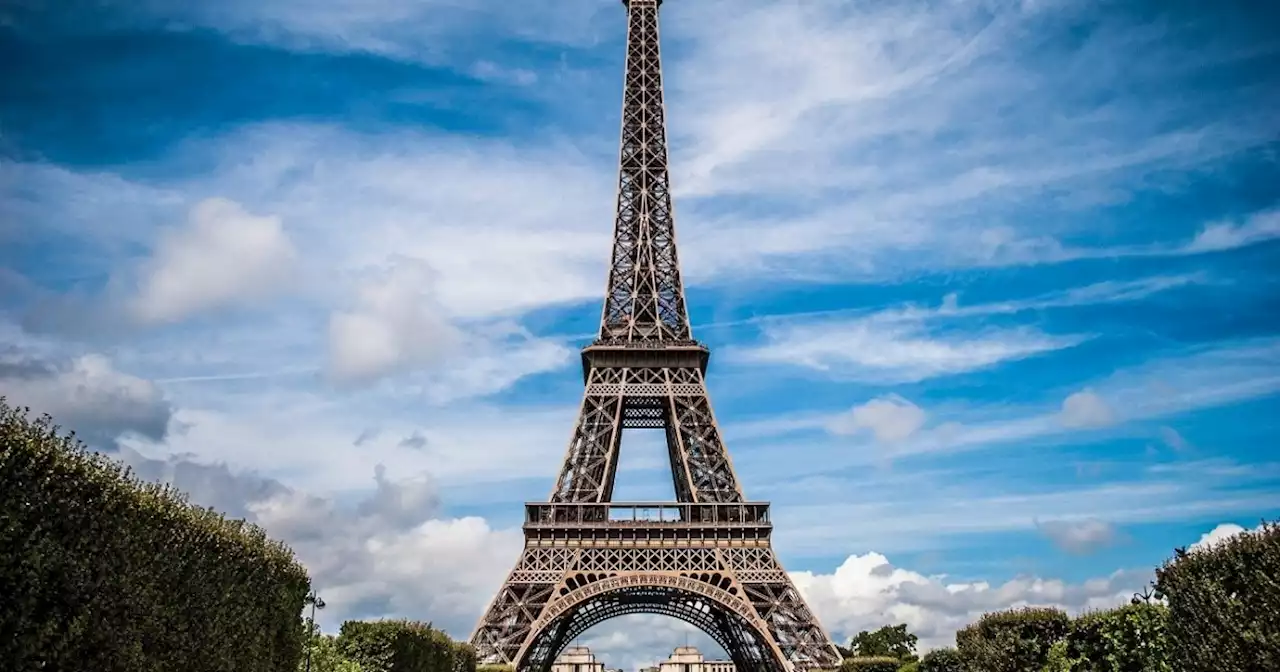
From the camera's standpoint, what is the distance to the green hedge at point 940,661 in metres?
32.9

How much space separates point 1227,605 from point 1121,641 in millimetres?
6444

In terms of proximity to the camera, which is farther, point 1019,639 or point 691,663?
point 691,663

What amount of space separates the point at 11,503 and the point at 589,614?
4129cm

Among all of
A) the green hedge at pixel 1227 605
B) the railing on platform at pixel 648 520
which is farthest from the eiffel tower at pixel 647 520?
the green hedge at pixel 1227 605

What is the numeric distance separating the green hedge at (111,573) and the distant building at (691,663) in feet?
365

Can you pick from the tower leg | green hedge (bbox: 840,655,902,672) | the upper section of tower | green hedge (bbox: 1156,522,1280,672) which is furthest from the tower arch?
green hedge (bbox: 1156,522,1280,672)

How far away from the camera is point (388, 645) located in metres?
26.7

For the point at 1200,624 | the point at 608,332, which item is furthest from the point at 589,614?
the point at 1200,624

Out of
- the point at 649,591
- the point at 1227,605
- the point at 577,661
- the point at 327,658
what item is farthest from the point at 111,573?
the point at 577,661

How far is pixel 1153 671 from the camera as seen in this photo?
21969 mm

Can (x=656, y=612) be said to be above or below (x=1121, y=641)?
above

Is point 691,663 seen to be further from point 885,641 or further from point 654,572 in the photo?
point 654,572

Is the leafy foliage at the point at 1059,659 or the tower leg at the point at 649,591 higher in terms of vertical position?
the tower leg at the point at 649,591

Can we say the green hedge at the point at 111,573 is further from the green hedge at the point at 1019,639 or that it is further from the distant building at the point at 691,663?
the distant building at the point at 691,663
